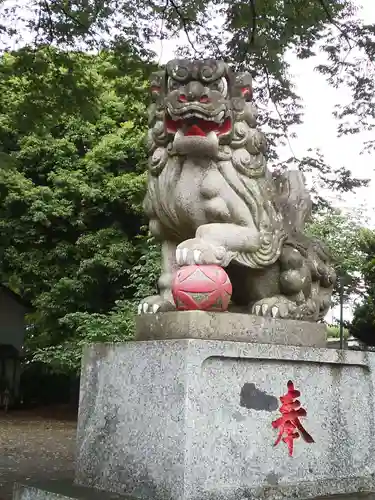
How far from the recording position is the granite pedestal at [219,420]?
289 centimetres

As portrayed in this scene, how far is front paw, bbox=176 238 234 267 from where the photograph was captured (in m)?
3.11

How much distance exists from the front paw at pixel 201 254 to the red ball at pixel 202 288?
3cm

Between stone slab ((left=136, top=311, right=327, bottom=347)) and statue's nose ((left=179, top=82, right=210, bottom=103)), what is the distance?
1.06m

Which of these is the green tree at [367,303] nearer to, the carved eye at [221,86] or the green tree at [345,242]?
the green tree at [345,242]

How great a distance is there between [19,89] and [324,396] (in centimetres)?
516

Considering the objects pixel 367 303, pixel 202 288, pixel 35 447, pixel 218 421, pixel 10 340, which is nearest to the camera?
pixel 218 421

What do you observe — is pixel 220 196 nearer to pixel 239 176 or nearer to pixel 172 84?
pixel 239 176

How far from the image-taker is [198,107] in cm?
321

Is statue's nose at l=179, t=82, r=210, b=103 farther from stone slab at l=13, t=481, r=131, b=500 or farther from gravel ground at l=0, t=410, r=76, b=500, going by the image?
gravel ground at l=0, t=410, r=76, b=500

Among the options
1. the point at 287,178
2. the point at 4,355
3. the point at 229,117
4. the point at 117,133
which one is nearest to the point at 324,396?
the point at 287,178

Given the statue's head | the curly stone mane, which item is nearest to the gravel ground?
the curly stone mane

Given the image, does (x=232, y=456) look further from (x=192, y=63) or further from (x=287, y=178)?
(x=192, y=63)

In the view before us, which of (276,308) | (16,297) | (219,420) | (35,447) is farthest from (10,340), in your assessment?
(219,420)

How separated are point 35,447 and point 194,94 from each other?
7.45m
